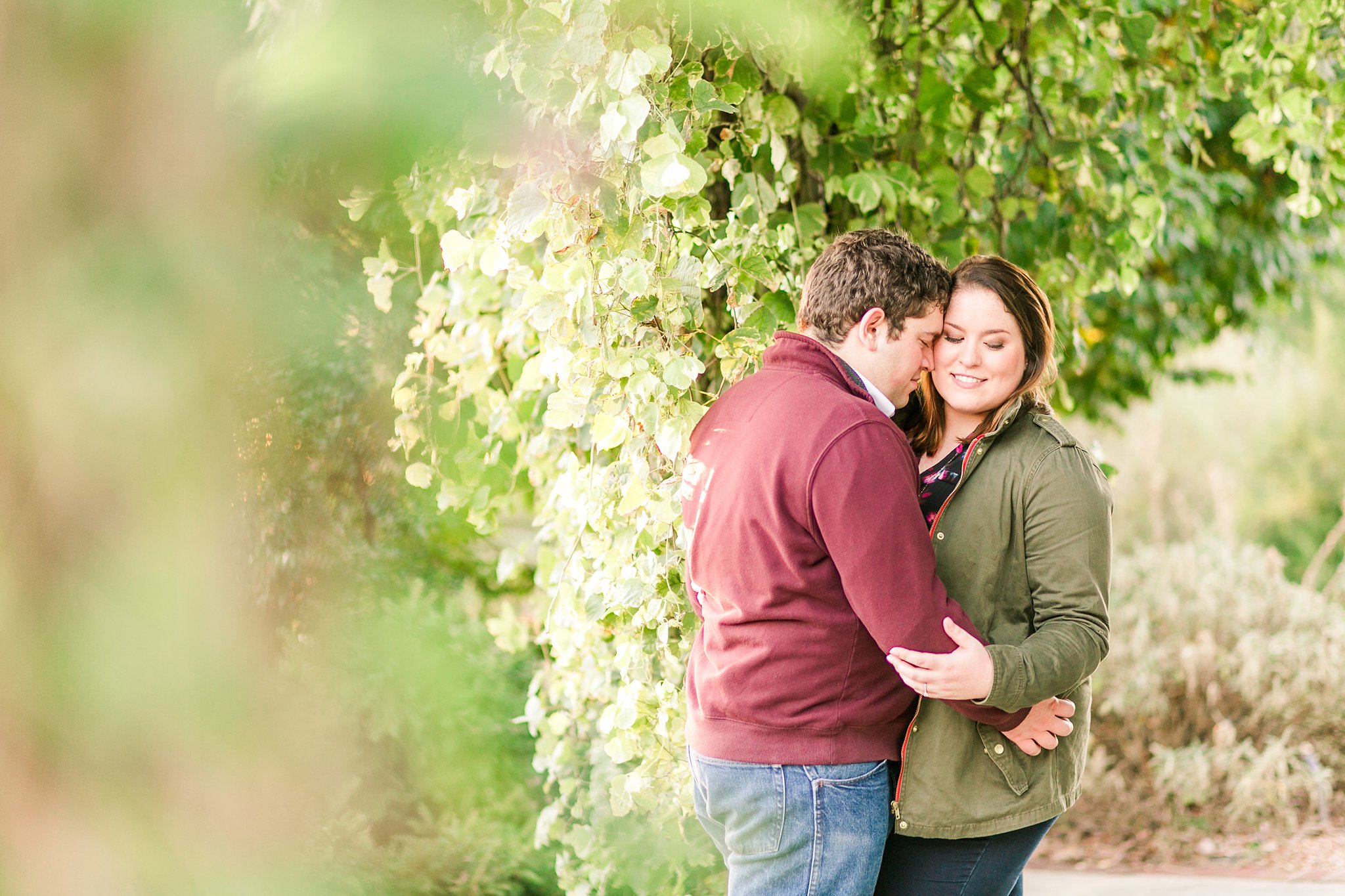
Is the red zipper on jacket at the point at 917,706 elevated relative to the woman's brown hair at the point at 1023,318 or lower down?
lower down

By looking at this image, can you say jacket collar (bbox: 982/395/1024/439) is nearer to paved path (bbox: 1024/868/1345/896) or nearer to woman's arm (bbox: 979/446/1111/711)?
woman's arm (bbox: 979/446/1111/711)

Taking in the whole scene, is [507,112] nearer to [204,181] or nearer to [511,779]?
[204,181]

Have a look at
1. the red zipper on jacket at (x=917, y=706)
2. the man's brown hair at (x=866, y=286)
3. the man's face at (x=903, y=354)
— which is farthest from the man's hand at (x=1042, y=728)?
the man's brown hair at (x=866, y=286)

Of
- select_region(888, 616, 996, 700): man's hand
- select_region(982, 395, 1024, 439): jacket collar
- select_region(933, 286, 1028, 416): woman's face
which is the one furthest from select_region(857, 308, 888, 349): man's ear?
select_region(888, 616, 996, 700): man's hand

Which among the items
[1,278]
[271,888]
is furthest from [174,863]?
[1,278]

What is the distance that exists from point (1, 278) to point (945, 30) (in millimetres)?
3319

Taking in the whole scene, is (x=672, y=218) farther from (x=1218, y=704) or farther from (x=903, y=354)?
(x=1218, y=704)

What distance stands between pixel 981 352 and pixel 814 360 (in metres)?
0.36

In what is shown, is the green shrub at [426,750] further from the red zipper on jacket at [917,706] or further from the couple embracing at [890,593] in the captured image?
the red zipper on jacket at [917,706]

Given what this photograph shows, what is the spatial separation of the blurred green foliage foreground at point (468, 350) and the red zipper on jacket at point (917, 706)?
0.51 meters

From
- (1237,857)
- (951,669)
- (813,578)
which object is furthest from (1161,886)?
(813,578)

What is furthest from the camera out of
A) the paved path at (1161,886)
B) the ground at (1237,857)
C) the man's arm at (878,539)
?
the ground at (1237,857)

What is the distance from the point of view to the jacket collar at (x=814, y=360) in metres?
1.82

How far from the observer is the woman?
1.78m
